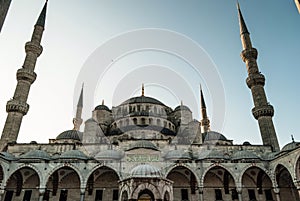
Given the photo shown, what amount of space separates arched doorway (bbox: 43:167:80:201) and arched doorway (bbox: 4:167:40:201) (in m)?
1.02

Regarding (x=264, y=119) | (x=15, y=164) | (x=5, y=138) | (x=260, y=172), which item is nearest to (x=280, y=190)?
(x=260, y=172)

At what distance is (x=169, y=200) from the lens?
10039mm

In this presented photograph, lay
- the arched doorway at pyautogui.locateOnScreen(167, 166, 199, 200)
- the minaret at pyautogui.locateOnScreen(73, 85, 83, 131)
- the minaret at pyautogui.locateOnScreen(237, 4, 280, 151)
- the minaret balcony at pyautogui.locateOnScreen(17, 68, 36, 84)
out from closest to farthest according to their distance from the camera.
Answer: the arched doorway at pyautogui.locateOnScreen(167, 166, 199, 200) → the minaret at pyautogui.locateOnScreen(237, 4, 280, 151) → the minaret balcony at pyautogui.locateOnScreen(17, 68, 36, 84) → the minaret at pyautogui.locateOnScreen(73, 85, 83, 131)

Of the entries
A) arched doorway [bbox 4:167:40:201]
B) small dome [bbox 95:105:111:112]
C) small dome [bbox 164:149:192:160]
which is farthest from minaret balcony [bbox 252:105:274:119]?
arched doorway [bbox 4:167:40:201]

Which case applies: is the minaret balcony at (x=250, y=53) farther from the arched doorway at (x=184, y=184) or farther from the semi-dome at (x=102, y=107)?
the semi-dome at (x=102, y=107)

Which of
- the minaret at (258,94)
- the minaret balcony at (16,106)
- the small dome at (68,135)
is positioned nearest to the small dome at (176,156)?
the minaret at (258,94)

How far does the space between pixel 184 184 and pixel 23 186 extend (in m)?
13.4

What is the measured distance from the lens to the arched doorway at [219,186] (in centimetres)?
1981

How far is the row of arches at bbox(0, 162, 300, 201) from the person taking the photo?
1942cm

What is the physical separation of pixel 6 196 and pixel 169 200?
15835 millimetres

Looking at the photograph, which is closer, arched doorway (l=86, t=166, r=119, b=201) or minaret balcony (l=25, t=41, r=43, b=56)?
arched doorway (l=86, t=166, r=119, b=201)

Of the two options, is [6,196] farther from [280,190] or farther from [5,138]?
[280,190]

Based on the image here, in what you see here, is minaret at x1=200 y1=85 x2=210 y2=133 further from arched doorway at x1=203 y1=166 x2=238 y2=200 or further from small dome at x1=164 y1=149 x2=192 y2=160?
small dome at x1=164 y1=149 x2=192 y2=160

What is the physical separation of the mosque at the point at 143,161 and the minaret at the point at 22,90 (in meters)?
0.09
